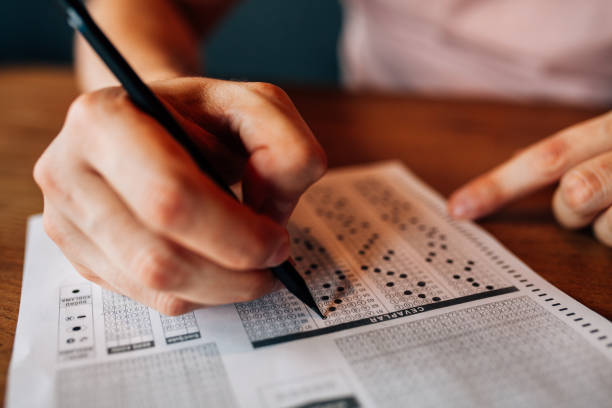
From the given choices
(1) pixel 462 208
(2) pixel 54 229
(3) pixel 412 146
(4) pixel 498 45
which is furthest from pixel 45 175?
(4) pixel 498 45

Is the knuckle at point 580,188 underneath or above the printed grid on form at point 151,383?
above

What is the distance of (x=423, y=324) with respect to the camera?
444 millimetres

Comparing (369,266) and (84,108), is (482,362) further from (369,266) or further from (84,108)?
(84,108)

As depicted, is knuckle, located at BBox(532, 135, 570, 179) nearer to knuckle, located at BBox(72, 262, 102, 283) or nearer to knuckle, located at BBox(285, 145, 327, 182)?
knuckle, located at BBox(285, 145, 327, 182)

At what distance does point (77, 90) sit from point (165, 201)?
0.83 meters

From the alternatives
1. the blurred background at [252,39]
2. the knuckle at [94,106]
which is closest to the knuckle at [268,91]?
the knuckle at [94,106]

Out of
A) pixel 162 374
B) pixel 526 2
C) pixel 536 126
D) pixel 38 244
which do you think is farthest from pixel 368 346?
pixel 526 2

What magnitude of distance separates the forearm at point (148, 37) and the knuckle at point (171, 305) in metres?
0.38

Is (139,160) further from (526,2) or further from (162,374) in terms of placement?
(526,2)

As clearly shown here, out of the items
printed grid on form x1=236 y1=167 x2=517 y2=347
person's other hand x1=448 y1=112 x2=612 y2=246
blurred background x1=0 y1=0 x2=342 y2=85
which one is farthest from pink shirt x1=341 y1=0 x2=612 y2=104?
blurred background x1=0 y1=0 x2=342 y2=85

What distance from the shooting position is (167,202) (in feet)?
1.07

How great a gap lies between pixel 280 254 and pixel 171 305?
4.4 inches

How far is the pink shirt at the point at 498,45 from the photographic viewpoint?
954mm

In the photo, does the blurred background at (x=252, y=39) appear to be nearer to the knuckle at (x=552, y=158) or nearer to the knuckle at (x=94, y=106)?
the knuckle at (x=552, y=158)
